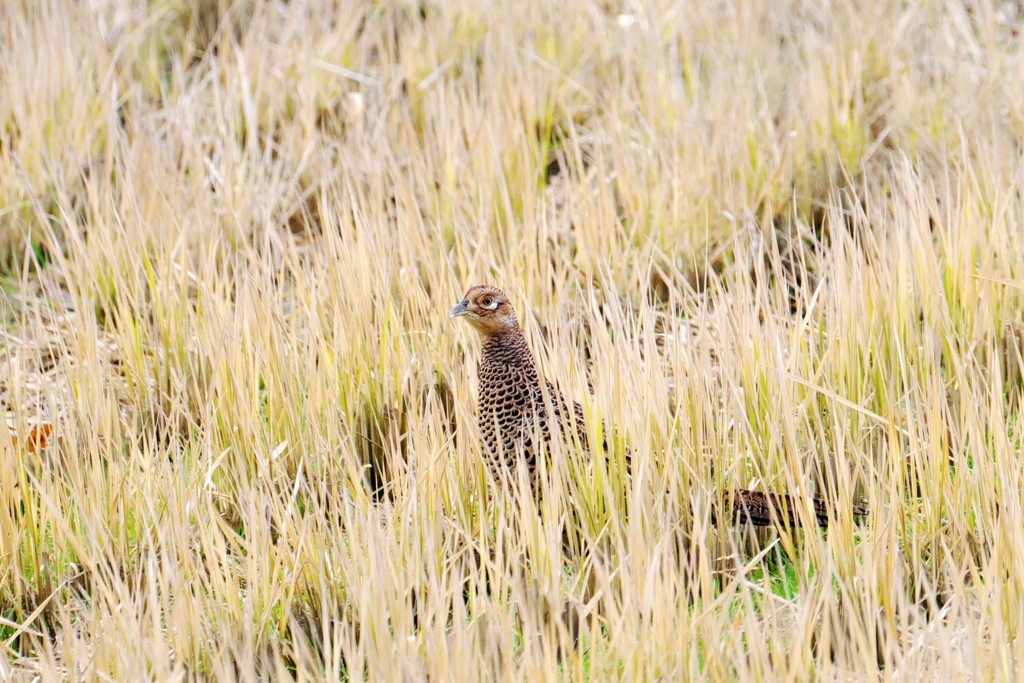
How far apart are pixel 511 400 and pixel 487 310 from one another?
21cm

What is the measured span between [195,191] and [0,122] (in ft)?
2.71

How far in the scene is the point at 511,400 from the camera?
2166 millimetres

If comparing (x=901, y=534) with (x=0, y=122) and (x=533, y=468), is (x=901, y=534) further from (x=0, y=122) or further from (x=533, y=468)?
(x=0, y=122)

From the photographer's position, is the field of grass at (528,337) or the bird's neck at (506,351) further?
the bird's neck at (506,351)

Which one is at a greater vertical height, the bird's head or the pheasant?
the bird's head

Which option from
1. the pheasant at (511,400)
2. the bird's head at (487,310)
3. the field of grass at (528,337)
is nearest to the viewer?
the field of grass at (528,337)

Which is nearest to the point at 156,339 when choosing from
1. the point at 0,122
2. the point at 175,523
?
the point at 175,523

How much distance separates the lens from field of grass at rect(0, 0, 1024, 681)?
1.64 m

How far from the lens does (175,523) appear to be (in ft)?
5.63

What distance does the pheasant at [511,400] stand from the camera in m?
2.04

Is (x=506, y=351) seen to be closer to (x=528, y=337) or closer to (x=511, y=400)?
(x=511, y=400)

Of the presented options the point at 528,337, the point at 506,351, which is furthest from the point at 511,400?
the point at 528,337

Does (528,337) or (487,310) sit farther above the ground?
(487,310)

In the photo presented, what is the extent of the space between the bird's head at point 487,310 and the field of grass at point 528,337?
59mm
